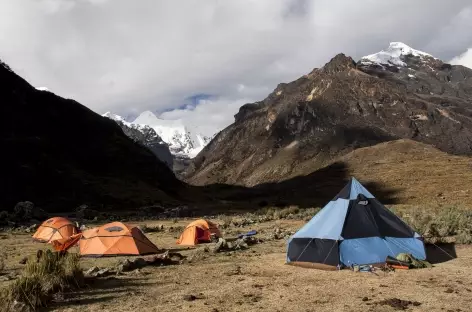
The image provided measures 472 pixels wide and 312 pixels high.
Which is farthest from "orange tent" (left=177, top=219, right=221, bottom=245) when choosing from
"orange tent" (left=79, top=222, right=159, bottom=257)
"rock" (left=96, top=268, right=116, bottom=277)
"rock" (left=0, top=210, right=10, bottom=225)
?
"rock" (left=0, top=210, right=10, bottom=225)

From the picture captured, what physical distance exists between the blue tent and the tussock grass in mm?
6262

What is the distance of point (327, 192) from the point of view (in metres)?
63.6

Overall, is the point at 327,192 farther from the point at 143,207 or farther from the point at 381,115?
the point at 381,115

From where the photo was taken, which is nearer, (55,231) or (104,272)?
(104,272)

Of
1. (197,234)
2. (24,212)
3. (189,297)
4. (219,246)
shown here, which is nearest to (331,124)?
(24,212)

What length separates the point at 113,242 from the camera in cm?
1667

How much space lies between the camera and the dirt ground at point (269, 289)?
9.31m

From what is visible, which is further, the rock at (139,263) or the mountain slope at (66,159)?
the mountain slope at (66,159)

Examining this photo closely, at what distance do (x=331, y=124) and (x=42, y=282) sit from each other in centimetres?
10912

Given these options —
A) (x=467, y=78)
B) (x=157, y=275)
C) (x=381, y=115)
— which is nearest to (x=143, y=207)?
(x=157, y=275)

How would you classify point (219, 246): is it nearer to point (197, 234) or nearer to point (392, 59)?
point (197, 234)

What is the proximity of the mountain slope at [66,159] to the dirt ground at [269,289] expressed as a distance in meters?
41.2

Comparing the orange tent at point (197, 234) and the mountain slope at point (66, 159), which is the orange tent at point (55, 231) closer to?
the orange tent at point (197, 234)

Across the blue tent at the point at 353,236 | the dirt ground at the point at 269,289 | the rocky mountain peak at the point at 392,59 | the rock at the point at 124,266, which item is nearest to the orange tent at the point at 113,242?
the dirt ground at the point at 269,289
